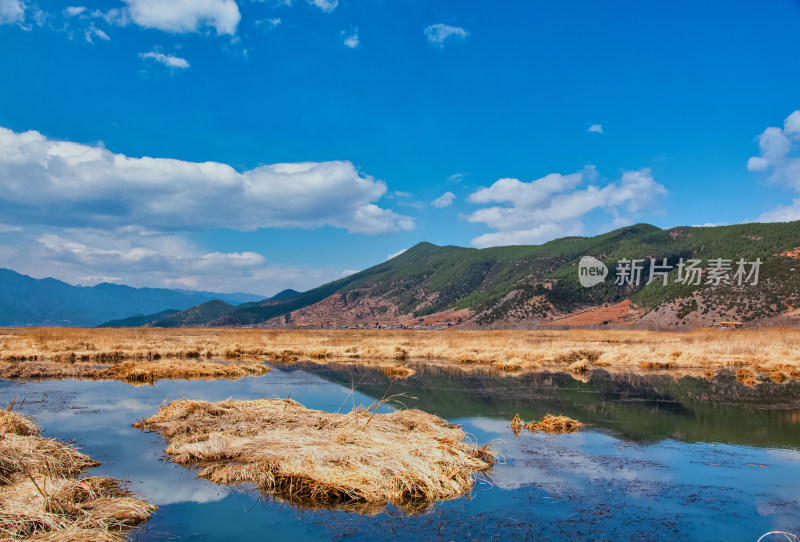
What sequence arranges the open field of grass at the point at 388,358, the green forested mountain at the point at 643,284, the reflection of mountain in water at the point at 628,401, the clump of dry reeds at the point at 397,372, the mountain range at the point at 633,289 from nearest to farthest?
the reflection of mountain in water at the point at 628,401
the open field of grass at the point at 388,358
the clump of dry reeds at the point at 397,372
the green forested mountain at the point at 643,284
the mountain range at the point at 633,289

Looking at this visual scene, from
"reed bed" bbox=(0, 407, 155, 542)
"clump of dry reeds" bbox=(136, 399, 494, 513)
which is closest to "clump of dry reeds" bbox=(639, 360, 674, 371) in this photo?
"clump of dry reeds" bbox=(136, 399, 494, 513)

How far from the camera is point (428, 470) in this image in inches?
329

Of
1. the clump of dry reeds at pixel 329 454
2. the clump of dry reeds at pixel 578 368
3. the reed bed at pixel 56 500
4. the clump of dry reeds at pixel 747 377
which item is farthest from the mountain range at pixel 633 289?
the reed bed at pixel 56 500

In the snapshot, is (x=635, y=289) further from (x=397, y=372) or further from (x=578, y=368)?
(x=397, y=372)

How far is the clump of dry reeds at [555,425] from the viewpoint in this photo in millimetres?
12992

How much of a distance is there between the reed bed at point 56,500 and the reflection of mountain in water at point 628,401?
9542mm

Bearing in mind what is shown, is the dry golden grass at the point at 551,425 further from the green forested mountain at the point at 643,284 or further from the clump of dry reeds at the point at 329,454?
the green forested mountain at the point at 643,284

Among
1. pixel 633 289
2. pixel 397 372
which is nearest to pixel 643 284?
pixel 633 289

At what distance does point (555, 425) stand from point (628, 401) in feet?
20.6

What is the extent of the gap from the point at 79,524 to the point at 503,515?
18.2 feet

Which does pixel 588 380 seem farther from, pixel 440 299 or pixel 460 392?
pixel 440 299

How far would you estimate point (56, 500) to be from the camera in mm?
6664

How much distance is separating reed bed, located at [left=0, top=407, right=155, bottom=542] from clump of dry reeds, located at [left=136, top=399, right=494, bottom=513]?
1776mm

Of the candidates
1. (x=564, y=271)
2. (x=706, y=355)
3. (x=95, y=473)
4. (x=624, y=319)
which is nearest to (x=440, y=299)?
(x=564, y=271)
